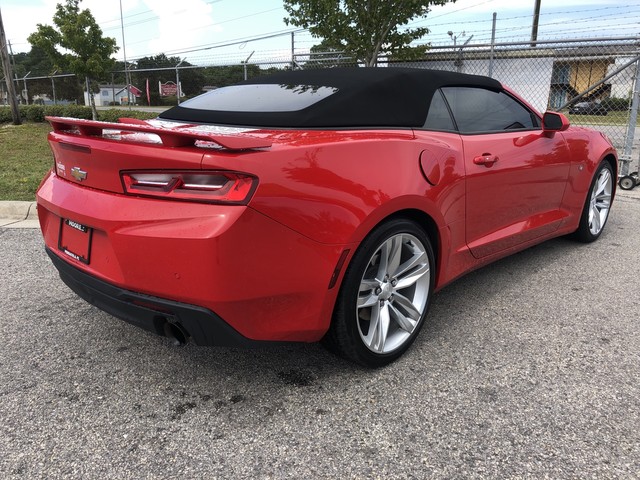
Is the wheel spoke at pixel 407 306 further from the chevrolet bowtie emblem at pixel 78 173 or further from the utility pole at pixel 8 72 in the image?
the utility pole at pixel 8 72

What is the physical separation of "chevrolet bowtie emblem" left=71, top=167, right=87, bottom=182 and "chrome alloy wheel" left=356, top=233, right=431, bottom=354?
131cm

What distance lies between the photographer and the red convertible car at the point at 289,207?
1901mm

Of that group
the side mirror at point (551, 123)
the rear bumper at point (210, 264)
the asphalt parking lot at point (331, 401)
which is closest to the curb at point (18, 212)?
the asphalt parking lot at point (331, 401)

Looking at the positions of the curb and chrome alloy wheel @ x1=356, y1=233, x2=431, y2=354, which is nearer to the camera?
chrome alloy wheel @ x1=356, y1=233, x2=431, y2=354

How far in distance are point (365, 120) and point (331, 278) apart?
0.86 meters

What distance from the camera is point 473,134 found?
303 centimetres

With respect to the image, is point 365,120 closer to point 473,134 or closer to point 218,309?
point 473,134

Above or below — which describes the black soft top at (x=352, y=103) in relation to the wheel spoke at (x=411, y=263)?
above

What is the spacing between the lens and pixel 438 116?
2875 mm

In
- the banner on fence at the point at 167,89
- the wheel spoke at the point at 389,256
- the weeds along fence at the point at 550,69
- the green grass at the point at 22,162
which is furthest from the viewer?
the banner on fence at the point at 167,89

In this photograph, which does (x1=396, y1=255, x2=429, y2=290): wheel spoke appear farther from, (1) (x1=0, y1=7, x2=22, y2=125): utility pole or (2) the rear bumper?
(1) (x1=0, y1=7, x2=22, y2=125): utility pole

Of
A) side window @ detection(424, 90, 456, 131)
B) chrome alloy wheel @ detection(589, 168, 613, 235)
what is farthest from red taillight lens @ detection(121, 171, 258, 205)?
chrome alloy wheel @ detection(589, 168, 613, 235)

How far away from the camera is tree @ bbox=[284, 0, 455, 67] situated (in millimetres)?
9492

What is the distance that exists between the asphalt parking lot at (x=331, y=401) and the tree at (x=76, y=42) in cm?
1885
